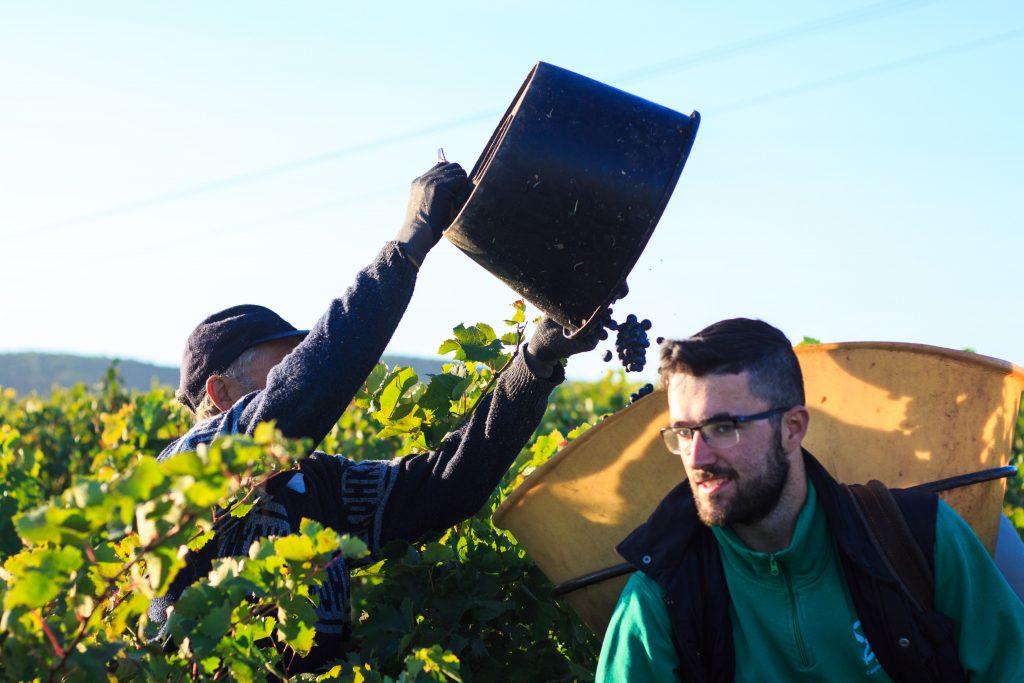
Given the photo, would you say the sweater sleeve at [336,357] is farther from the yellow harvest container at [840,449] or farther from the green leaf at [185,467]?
the green leaf at [185,467]

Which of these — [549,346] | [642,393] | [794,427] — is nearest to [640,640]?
[794,427]

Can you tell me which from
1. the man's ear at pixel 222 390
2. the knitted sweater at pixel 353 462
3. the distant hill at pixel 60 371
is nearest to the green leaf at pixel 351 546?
the knitted sweater at pixel 353 462

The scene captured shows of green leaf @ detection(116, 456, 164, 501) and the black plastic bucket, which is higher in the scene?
the black plastic bucket

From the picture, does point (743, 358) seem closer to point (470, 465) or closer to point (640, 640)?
point (640, 640)

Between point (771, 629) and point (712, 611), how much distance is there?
0.44 ft

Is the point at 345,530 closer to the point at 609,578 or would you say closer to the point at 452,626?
the point at 452,626

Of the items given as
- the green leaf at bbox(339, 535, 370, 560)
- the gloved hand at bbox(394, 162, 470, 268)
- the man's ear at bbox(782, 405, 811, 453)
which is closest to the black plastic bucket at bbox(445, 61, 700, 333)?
the gloved hand at bbox(394, 162, 470, 268)

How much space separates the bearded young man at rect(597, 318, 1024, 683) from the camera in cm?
243

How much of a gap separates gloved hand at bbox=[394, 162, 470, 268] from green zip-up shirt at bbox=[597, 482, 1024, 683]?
0.96 meters

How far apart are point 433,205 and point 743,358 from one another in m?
0.85

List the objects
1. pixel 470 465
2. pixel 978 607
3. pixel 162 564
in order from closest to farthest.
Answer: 1. pixel 162 564
2. pixel 978 607
3. pixel 470 465

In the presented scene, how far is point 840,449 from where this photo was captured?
286 centimetres

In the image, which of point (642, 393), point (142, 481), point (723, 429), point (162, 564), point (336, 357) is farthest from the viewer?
point (642, 393)

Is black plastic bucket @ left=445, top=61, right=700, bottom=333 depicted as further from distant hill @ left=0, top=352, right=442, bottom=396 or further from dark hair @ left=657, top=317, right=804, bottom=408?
distant hill @ left=0, top=352, right=442, bottom=396
